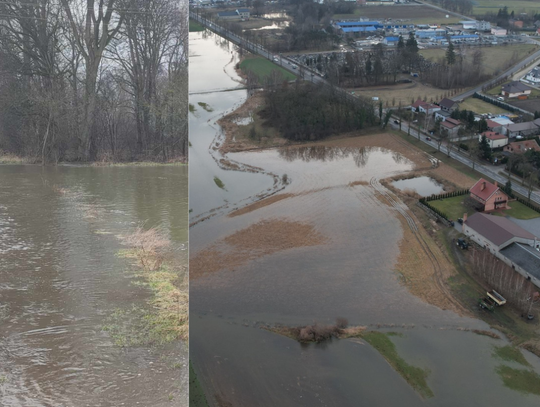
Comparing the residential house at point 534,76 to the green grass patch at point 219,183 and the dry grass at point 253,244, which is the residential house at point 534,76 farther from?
the dry grass at point 253,244

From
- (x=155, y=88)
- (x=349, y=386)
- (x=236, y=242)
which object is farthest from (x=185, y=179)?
(x=236, y=242)

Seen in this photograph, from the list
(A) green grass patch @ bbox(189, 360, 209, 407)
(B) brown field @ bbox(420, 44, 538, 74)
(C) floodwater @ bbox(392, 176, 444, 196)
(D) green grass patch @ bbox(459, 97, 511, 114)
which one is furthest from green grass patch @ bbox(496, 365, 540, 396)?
(B) brown field @ bbox(420, 44, 538, 74)

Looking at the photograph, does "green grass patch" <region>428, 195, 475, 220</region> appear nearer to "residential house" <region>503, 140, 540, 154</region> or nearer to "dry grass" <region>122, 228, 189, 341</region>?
"residential house" <region>503, 140, 540, 154</region>

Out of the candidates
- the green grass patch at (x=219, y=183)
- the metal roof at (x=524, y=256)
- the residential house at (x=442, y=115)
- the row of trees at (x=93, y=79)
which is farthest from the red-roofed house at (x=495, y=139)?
the row of trees at (x=93, y=79)

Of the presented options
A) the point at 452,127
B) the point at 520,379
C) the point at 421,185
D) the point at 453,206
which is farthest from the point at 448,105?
the point at 520,379

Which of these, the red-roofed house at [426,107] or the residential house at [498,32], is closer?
the red-roofed house at [426,107]
